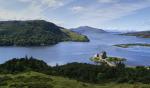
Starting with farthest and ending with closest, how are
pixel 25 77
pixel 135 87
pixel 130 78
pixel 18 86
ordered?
1. pixel 130 78
2. pixel 25 77
3. pixel 135 87
4. pixel 18 86

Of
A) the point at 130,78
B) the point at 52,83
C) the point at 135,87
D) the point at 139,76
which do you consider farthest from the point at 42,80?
the point at 139,76

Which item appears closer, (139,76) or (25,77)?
(25,77)

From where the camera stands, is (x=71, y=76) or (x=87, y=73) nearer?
(x=87, y=73)

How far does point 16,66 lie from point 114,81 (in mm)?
29306

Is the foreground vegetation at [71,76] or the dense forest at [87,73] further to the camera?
the dense forest at [87,73]

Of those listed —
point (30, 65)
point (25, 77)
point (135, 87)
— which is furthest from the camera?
point (30, 65)

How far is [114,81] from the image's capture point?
84500mm

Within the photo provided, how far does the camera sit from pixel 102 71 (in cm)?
9519

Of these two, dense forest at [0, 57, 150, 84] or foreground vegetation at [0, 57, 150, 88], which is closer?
foreground vegetation at [0, 57, 150, 88]

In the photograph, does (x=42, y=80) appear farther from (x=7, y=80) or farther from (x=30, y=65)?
(x=30, y=65)

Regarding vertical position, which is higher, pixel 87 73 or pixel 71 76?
pixel 87 73

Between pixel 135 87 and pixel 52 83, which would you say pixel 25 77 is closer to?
pixel 52 83

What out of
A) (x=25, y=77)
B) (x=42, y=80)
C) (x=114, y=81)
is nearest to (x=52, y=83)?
(x=42, y=80)

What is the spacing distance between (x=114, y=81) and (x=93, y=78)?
6.33 metres
